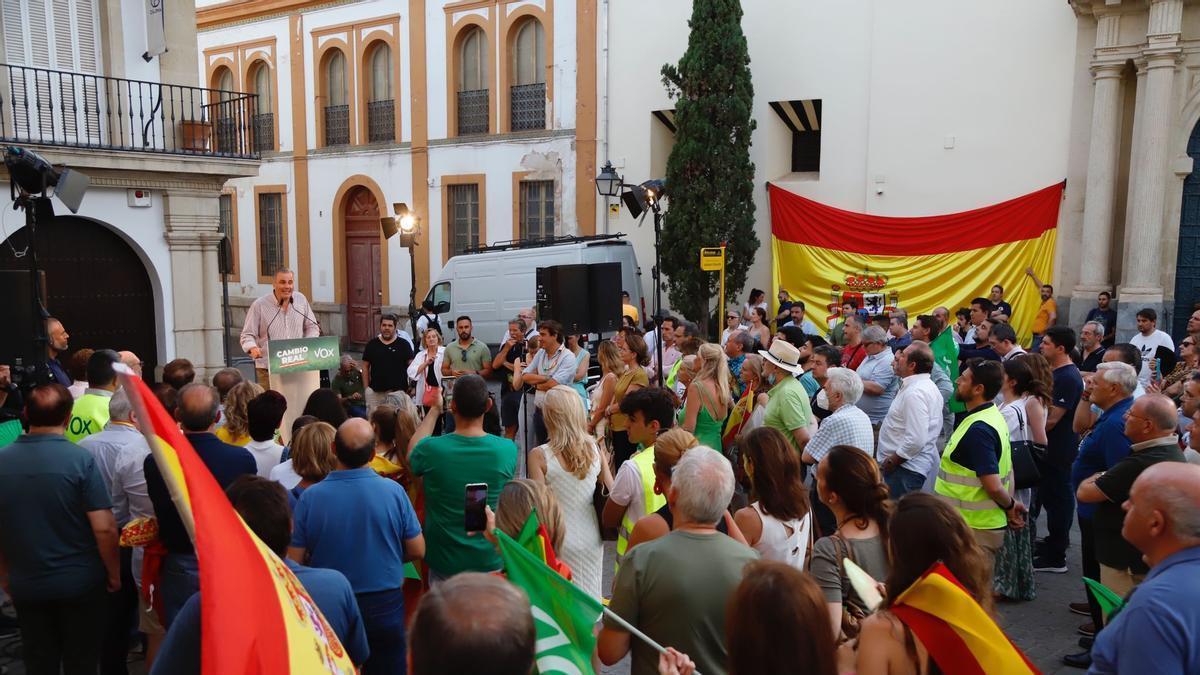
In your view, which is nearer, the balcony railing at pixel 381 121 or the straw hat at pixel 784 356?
the straw hat at pixel 784 356

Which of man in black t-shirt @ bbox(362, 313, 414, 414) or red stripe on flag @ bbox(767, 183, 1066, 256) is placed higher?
red stripe on flag @ bbox(767, 183, 1066, 256)

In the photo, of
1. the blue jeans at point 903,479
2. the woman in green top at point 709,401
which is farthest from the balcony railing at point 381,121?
the blue jeans at point 903,479

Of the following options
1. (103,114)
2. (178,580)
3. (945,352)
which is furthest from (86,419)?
(945,352)

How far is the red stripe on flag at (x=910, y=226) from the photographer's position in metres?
14.9

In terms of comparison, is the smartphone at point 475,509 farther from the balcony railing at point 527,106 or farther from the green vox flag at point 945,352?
the balcony railing at point 527,106

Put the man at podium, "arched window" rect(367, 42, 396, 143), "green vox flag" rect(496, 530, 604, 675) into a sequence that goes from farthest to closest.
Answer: "arched window" rect(367, 42, 396, 143) → the man at podium → "green vox flag" rect(496, 530, 604, 675)

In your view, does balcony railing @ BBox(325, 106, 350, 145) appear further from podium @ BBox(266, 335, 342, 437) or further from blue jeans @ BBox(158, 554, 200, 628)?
blue jeans @ BBox(158, 554, 200, 628)

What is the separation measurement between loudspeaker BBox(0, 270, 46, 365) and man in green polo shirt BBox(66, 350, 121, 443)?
4.72 ft

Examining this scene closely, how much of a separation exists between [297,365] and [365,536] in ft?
14.1

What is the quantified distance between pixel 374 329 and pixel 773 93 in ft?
38.2

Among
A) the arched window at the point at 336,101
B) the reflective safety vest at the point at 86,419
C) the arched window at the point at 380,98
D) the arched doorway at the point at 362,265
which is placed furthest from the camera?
the arched window at the point at 336,101

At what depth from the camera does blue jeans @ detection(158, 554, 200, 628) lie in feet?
13.2

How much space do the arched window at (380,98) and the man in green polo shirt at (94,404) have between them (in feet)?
58.4

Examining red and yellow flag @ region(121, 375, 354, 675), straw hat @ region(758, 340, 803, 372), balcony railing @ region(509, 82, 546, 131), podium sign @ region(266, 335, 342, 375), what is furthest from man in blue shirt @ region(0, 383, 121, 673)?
balcony railing @ region(509, 82, 546, 131)
